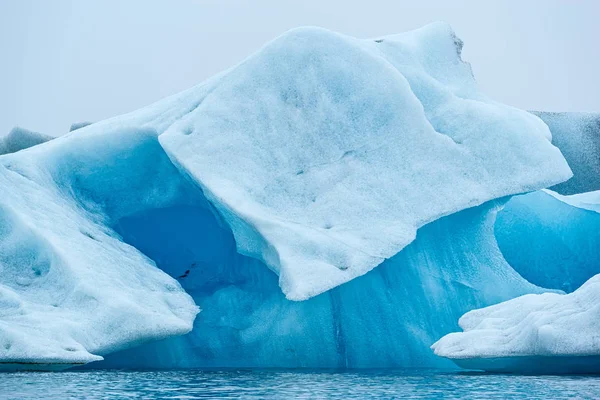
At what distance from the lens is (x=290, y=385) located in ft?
19.2

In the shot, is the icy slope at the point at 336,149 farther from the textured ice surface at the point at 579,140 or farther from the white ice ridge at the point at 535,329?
the textured ice surface at the point at 579,140

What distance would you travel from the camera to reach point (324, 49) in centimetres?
856

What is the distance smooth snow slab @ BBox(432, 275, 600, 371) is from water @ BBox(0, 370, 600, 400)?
0.64ft

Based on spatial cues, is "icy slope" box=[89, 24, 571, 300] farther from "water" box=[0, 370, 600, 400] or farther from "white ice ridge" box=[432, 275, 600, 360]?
"water" box=[0, 370, 600, 400]

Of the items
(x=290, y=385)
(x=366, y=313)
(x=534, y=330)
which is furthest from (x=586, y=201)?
(x=290, y=385)

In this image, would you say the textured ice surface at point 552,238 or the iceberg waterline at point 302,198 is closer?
the iceberg waterline at point 302,198

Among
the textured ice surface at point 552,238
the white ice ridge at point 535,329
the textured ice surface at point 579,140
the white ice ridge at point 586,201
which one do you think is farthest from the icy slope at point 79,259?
the textured ice surface at point 579,140

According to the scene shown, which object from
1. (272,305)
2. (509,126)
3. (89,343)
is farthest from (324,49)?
(89,343)

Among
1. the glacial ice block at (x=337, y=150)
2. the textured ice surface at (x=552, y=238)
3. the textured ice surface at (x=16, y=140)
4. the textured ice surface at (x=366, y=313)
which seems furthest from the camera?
the textured ice surface at (x=16, y=140)

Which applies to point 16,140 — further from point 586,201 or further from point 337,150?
point 586,201

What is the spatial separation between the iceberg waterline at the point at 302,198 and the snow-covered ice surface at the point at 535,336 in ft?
3.23

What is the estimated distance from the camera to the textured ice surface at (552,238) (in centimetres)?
986

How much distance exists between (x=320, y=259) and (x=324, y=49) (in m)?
2.36

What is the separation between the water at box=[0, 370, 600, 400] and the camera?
16.5ft
